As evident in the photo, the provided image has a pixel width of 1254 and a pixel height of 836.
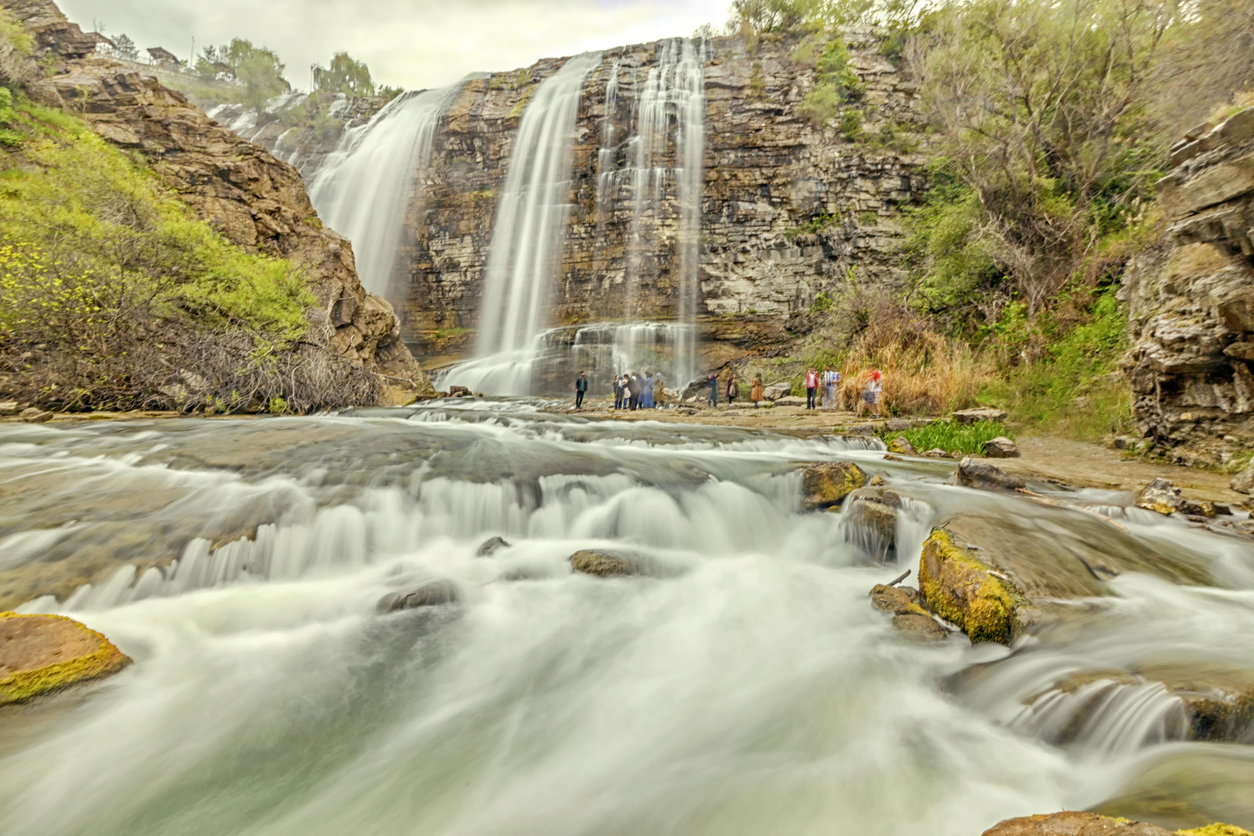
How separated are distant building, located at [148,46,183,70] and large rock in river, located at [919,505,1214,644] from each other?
8020cm

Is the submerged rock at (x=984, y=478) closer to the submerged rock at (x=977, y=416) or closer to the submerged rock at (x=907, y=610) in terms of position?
the submerged rock at (x=907, y=610)

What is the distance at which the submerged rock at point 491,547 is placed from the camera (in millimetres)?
4691

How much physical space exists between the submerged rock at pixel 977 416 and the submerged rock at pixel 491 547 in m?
7.96

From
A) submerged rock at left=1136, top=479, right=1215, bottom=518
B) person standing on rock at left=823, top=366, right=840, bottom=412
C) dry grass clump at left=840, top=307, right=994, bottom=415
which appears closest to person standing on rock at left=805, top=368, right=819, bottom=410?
person standing on rock at left=823, top=366, right=840, bottom=412

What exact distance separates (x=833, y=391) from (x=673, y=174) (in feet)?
45.3

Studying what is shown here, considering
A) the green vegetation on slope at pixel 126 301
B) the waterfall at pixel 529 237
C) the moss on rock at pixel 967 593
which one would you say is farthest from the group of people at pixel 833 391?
the waterfall at pixel 529 237

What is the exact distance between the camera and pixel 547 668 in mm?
3377

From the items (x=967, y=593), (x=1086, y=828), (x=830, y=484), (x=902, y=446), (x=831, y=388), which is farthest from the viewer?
(x=831, y=388)

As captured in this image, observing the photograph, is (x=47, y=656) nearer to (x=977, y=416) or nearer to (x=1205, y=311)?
(x=1205, y=311)

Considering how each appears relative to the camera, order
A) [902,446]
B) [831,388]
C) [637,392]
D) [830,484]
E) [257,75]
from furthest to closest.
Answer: [257,75]
[637,392]
[831,388]
[902,446]
[830,484]

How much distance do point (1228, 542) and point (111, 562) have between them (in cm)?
805

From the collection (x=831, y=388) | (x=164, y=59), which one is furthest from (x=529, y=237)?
(x=164, y=59)

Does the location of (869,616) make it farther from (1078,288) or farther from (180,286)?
(180,286)

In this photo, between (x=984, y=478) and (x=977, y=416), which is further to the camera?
(x=977, y=416)
